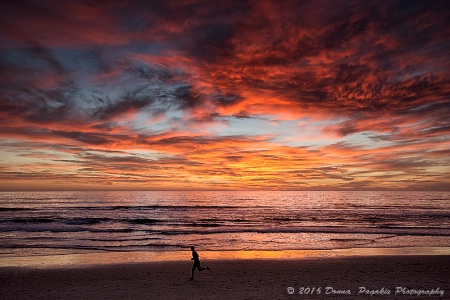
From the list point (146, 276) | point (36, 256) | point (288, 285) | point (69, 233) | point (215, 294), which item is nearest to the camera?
point (215, 294)

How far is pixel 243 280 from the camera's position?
1592 cm

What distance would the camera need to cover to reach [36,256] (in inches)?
915

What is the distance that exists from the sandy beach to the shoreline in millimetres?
1430

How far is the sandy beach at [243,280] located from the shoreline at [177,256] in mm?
1430

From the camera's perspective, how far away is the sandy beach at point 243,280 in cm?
1361

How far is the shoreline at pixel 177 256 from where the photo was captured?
2070 centimetres

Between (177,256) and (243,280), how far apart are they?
928 centimetres

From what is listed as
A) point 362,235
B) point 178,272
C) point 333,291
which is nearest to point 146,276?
point 178,272

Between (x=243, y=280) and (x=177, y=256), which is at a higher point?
(x=243, y=280)

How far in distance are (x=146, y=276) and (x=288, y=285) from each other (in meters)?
7.72

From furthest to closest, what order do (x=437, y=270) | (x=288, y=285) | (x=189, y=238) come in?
1. (x=189, y=238)
2. (x=437, y=270)
3. (x=288, y=285)

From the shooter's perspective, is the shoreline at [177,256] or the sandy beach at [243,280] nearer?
the sandy beach at [243,280]

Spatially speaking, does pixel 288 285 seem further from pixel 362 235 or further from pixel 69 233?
pixel 69 233

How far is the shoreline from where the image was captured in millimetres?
20703
